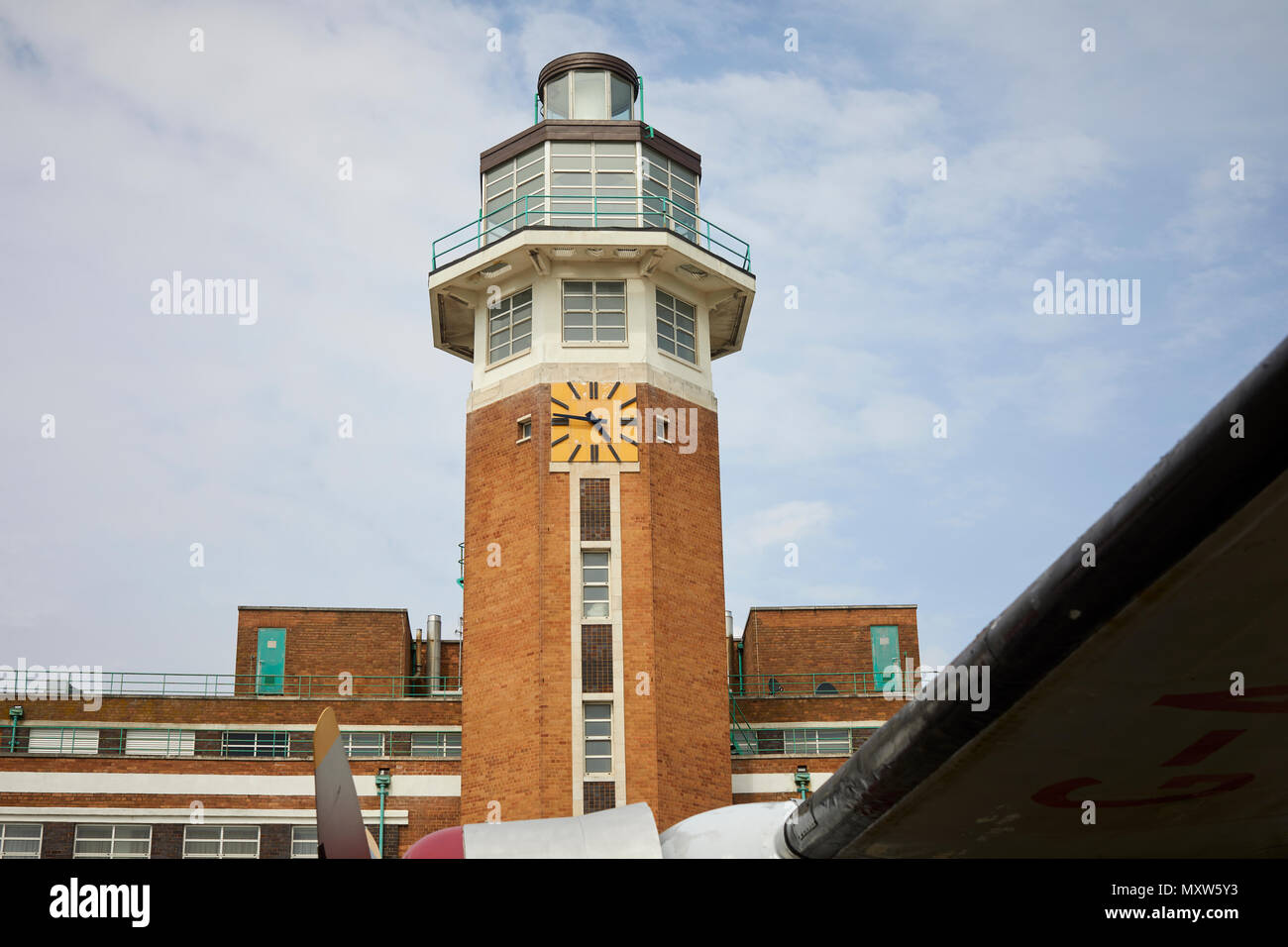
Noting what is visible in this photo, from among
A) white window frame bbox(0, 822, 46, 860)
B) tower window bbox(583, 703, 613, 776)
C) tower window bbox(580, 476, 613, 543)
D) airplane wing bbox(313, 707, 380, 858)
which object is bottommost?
white window frame bbox(0, 822, 46, 860)

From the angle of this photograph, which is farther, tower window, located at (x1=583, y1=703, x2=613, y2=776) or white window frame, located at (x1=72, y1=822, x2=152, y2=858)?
white window frame, located at (x1=72, y1=822, x2=152, y2=858)

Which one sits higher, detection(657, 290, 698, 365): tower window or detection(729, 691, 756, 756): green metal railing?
detection(657, 290, 698, 365): tower window

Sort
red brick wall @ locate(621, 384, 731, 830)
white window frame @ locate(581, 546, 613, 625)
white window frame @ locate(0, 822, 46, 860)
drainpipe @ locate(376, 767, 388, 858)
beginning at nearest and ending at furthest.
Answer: red brick wall @ locate(621, 384, 731, 830) < white window frame @ locate(581, 546, 613, 625) < white window frame @ locate(0, 822, 46, 860) < drainpipe @ locate(376, 767, 388, 858)

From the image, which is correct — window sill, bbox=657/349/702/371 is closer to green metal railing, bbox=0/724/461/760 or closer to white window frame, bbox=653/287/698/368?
white window frame, bbox=653/287/698/368

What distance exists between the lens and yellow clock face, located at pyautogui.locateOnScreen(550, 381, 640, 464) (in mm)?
41094

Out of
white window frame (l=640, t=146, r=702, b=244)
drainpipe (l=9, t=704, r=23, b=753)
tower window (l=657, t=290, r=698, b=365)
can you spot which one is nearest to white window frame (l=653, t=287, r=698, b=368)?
tower window (l=657, t=290, r=698, b=365)

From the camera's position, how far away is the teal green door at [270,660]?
56.6 m

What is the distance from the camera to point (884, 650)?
60.0m

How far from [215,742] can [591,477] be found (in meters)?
19.2

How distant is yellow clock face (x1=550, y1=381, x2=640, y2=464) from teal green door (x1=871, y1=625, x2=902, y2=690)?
23.1 meters

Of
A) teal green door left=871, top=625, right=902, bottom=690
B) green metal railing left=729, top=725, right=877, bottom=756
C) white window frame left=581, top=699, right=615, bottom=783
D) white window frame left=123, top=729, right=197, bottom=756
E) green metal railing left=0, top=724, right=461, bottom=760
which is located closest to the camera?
white window frame left=581, top=699, right=615, bottom=783

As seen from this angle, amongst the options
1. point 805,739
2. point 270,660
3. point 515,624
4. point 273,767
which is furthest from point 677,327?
point 270,660

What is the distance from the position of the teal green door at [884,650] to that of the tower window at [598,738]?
76.2ft
